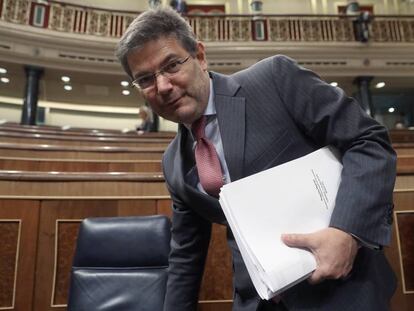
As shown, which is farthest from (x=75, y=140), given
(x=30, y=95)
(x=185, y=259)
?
(x=30, y=95)

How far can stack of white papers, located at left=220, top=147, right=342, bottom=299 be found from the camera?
409mm

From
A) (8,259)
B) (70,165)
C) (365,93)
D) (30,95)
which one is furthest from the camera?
(365,93)

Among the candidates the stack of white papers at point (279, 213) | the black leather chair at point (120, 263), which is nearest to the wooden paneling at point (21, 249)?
the black leather chair at point (120, 263)

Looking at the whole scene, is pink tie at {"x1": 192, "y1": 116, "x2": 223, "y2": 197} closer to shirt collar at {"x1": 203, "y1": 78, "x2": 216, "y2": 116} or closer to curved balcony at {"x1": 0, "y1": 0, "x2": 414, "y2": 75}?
shirt collar at {"x1": 203, "y1": 78, "x2": 216, "y2": 116}

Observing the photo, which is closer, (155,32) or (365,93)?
(155,32)

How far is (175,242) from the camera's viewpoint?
69 centimetres

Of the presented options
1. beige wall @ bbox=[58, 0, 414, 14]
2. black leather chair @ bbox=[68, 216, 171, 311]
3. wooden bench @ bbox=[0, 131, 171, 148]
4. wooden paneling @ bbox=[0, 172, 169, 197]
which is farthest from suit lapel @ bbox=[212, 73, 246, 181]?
beige wall @ bbox=[58, 0, 414, 14]

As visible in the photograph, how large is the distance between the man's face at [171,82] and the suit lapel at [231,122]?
32 mm

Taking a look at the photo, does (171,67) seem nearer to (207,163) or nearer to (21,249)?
(207,163)

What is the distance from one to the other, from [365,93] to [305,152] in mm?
5743

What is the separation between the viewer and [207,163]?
21.9 inches

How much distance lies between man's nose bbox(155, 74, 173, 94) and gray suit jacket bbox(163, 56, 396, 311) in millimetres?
80

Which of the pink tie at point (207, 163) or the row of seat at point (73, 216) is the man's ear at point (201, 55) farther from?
the row of seat at point (73, 216)

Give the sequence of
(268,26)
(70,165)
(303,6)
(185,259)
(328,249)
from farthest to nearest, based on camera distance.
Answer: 1. (303,6)
2. (268,26)
3. (70,165)
4. (185,259)
5. (328,249)
